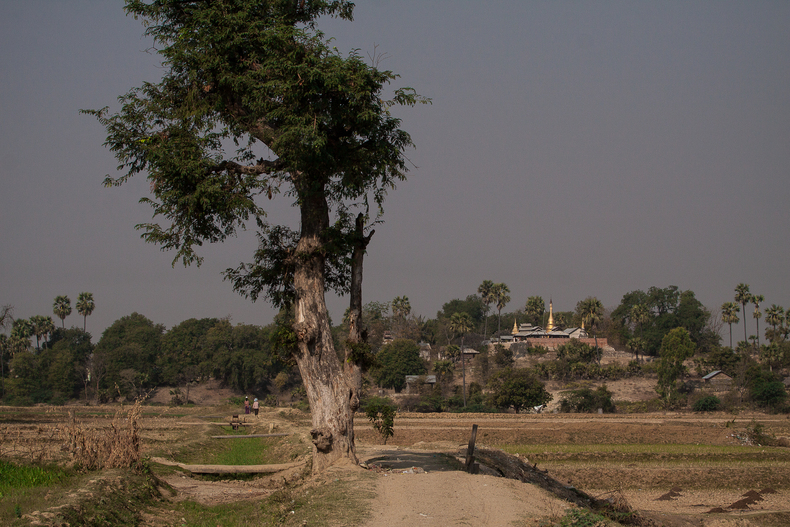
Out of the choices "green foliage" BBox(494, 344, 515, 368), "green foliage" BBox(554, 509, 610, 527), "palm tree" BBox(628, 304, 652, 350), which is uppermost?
"palm tree" BBox(628, 304, 652, 350)

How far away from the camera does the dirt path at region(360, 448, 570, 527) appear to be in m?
9.41

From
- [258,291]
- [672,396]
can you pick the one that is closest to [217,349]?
[672,396]

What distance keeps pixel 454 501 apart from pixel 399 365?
68.6 meters

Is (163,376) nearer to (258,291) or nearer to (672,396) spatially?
(672,396)

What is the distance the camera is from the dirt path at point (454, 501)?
9.41 metres

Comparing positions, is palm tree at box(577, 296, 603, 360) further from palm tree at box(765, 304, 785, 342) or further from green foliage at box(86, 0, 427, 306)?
green foliage at box(86, 0, 427, 306)

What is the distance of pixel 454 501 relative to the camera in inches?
409

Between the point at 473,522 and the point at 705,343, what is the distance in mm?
108999

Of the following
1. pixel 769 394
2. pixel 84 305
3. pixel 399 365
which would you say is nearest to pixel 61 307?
pixel 84 305

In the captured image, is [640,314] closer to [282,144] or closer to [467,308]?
[467,308]

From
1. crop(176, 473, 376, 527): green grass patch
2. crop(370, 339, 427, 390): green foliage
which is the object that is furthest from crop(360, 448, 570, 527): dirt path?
crop(370, 339, 427, 390): green foliage

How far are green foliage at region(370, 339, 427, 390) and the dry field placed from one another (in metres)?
36.4

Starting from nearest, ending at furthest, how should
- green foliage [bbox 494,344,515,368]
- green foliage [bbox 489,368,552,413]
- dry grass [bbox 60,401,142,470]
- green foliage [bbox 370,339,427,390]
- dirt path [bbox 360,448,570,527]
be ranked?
dirt path [bbox 360,448,570,527], dry grass [bbox 60,401,142,470], green foliage [bbox 489,368,552,413], green foliage [bbox 370,339,427,390], green foliage [bbox 494,344,515,368]

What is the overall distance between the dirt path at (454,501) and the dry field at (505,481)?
0.06 ft
